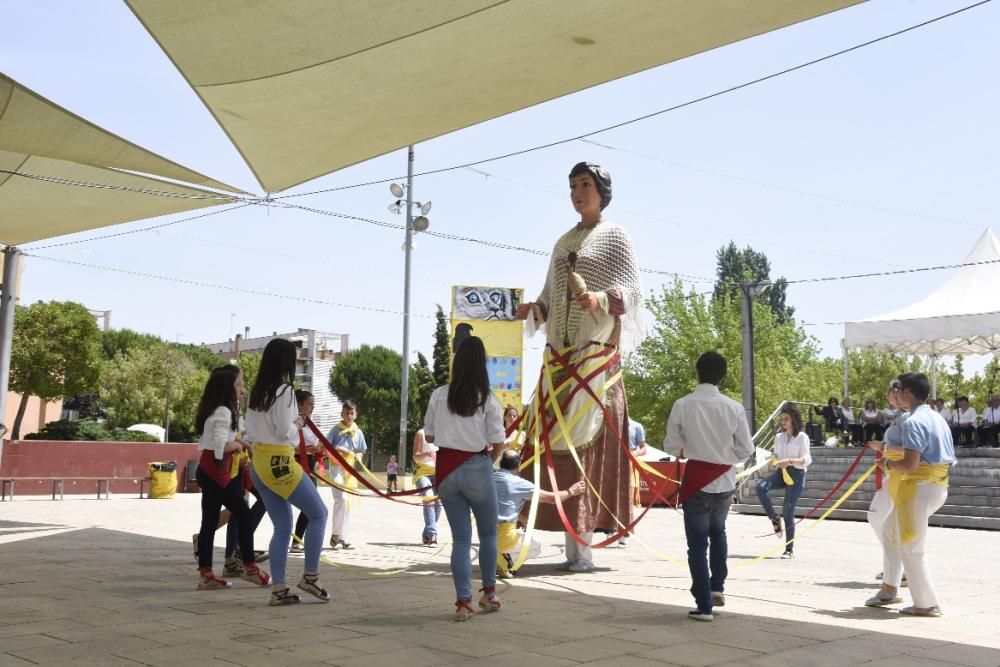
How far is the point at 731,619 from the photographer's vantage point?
5582 millimetres

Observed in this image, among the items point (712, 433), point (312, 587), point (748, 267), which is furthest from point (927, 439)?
point (748, 267)

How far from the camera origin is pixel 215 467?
6809 millimetres

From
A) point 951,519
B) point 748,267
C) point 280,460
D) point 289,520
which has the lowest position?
point 951,519

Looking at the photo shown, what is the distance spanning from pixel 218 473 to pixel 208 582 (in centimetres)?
73

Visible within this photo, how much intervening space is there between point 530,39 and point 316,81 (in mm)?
1769

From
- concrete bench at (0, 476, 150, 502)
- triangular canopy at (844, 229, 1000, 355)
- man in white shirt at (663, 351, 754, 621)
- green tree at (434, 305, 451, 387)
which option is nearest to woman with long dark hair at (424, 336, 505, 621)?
man in white shirt at (663, 351, 754, 621)

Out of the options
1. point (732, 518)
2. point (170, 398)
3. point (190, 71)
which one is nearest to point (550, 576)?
point (190, 71)

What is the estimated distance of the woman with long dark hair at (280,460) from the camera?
19.3 ft

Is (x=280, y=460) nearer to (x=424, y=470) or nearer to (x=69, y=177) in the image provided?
(x=424, y=470)

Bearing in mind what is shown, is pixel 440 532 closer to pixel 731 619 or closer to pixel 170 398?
pixel 731 619

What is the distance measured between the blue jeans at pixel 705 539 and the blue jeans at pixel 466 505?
113 cm

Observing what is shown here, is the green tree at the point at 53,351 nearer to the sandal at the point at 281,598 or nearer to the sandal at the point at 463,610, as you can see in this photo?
the sandal at the point at 281,598

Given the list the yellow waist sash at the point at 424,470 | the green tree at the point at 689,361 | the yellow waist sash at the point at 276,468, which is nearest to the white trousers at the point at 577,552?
the yellow waist sash at the point at 424,470

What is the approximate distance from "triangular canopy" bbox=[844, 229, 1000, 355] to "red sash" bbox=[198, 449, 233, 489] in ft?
56.2
